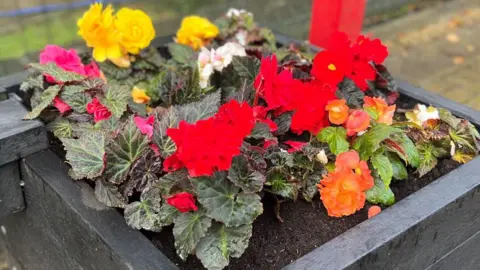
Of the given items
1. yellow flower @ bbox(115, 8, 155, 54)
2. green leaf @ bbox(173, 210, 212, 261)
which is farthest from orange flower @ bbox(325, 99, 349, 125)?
yellow flower @ bbox(115, 8, 155, 54)

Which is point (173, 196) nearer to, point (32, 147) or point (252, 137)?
point (252, 137)

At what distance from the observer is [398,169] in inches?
61.1

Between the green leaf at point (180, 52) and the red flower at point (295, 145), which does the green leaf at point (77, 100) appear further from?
the red flower at point (295, 145)

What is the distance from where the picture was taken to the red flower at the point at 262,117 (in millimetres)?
1495

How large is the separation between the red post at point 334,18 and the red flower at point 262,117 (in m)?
0.90

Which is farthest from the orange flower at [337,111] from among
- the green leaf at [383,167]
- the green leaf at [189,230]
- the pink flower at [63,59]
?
the pink flower at [63,59]

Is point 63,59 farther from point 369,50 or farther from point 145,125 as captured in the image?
point 369,50

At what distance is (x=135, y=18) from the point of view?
6.17 ft

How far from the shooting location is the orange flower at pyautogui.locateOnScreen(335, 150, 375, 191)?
1437 mm

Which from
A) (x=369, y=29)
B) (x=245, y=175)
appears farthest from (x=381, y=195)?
(x=369, y=29)

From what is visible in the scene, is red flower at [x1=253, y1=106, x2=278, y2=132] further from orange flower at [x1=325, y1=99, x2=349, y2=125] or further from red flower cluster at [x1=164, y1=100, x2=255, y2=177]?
red flower cluster at [x1=164, y1=100, x2=255, y2=177]

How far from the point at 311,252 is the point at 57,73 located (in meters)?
0.94

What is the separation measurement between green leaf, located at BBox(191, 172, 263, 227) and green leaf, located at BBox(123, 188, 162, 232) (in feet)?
0.47

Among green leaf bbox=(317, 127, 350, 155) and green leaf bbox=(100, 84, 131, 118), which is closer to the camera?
green leaf bbox=(317, 127, 350, 155)
